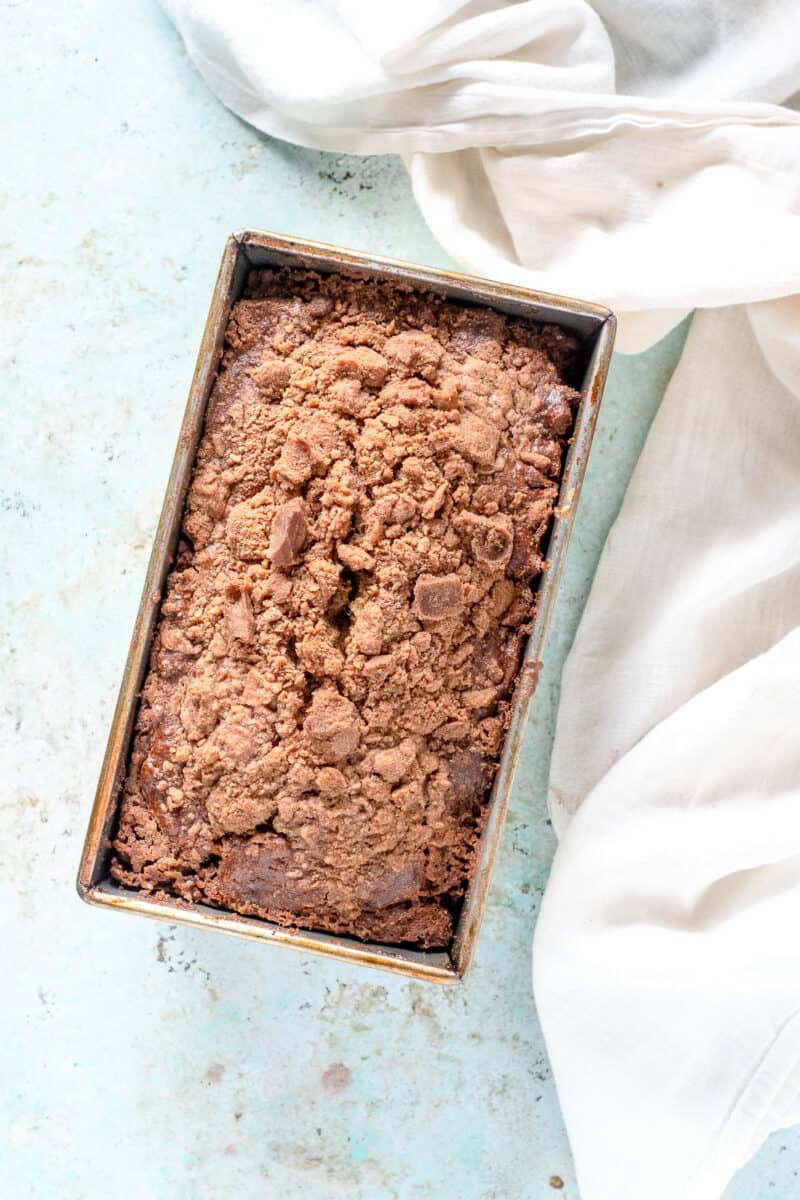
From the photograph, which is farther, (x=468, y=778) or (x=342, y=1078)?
(x=342, y=1078)

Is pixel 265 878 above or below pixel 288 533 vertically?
below

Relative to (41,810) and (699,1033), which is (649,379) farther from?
(41,810)

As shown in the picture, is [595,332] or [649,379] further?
[649,379]

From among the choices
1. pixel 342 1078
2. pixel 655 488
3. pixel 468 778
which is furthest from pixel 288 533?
pixel 342 1078

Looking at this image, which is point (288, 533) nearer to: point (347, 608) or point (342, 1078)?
point (347, 608)

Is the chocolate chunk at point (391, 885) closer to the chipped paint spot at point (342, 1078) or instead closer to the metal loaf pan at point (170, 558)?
the metal loaf pan at point (170, 558)

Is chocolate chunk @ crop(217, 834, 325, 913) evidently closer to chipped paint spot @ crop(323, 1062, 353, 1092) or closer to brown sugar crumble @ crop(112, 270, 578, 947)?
brown sugar crumble @ crop(112, 270, 578, 947)

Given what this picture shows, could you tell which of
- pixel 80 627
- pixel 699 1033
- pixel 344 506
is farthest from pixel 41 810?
pixel 699 1033
